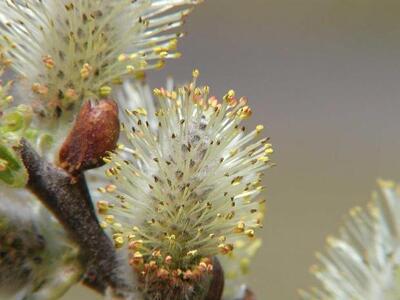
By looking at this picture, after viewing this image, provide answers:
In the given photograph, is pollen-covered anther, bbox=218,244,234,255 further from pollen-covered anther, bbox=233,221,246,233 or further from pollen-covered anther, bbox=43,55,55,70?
pollen-covered anther, bbox=43,55,55,70

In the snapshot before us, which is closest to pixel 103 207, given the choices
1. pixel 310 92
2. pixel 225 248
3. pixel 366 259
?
pixel 225 248

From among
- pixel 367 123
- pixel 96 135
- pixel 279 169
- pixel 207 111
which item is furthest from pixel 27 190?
pixel 367 123

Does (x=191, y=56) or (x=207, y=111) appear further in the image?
(x=191, y=56)

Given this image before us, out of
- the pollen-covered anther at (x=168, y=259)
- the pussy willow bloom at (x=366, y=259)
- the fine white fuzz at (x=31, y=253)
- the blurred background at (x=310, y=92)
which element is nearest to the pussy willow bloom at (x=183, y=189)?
the pollen-covered anther at (x=168, y=259)

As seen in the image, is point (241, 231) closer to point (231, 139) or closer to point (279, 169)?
point (231, 139)

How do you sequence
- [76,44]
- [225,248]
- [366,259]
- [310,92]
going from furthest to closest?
[310,92] → [366,259] → [76,44] → [225,248]

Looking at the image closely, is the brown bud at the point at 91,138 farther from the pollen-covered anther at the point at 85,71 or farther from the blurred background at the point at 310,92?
the blurred background at the point at 310,92

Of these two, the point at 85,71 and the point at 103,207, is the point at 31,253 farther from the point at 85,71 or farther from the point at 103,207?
the point at 85,71
